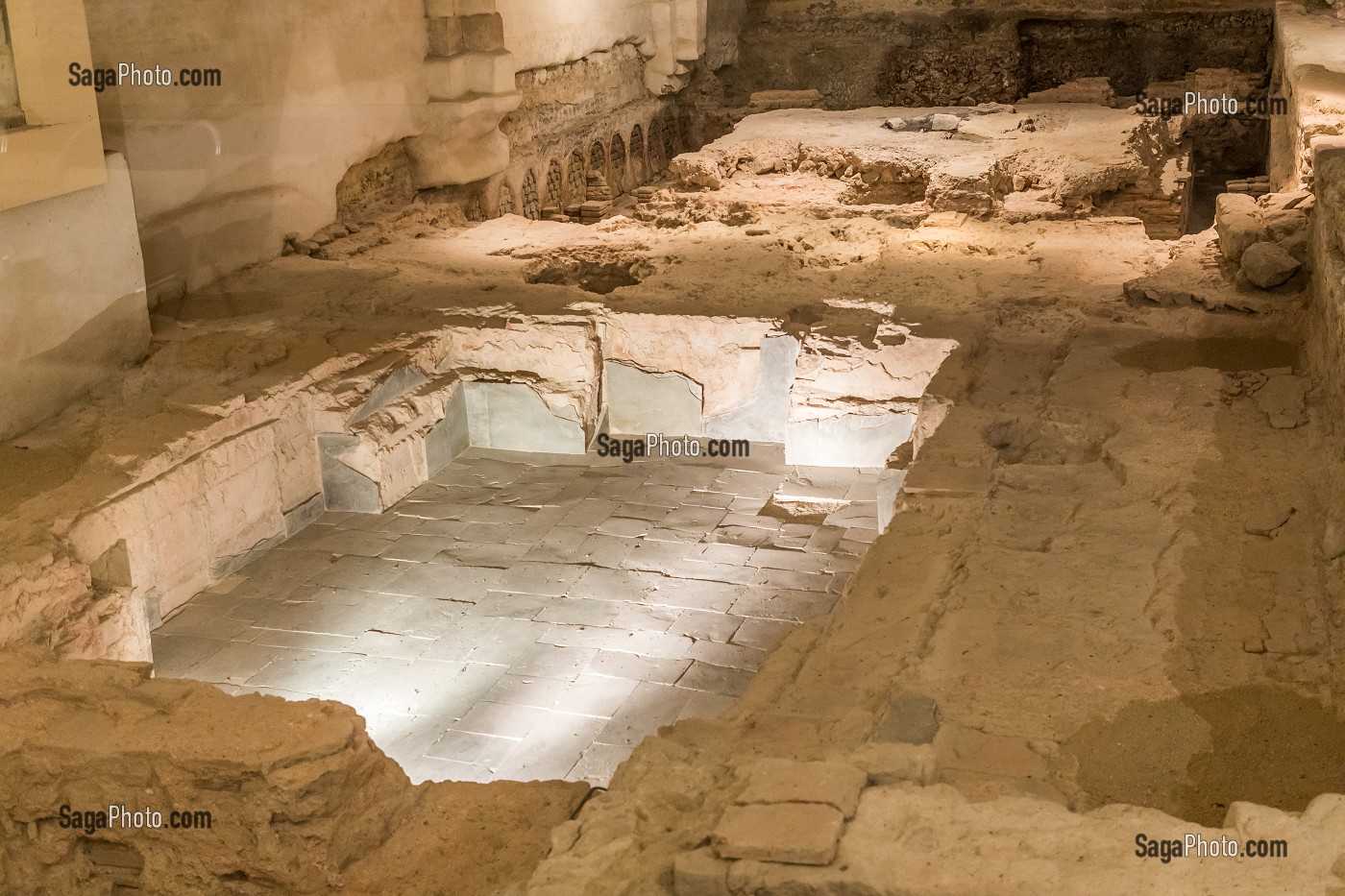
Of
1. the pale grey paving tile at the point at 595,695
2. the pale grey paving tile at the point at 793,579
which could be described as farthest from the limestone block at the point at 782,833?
the pale grey paving tile at the point at 793,579

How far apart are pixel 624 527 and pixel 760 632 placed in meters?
1.35

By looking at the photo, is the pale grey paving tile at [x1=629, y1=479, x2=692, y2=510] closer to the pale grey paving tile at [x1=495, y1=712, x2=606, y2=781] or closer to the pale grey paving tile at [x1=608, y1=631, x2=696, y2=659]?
the pale grey paving tile at [x1=608, y1=631, x2=696, y2=659]

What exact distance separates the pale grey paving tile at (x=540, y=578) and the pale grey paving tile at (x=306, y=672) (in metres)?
0.90

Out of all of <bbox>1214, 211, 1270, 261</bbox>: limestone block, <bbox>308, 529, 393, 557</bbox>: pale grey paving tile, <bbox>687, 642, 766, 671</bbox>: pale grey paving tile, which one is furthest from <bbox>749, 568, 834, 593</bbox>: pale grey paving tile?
<bbox>1214, 211, 1270, 261</bbox>: limestone block

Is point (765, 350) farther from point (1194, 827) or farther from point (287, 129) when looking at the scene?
point (1194, 827)

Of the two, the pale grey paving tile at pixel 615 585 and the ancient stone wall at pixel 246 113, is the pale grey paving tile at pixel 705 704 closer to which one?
the pale grey paving tile at pixel 615 585

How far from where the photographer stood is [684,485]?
24.5 feet

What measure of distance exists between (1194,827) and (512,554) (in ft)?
14.3

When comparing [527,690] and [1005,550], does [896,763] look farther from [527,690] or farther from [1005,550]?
[527,690]

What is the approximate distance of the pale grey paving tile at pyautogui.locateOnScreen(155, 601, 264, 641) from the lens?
5.94 meters

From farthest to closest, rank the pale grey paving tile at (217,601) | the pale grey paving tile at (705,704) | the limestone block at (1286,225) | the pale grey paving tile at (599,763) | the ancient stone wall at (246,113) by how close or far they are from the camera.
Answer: the ancient stone wall at (246,113) < the limestone block at (1286,225) < the pale grey paving tile at (217,601) < the pale grey paving tile at (705,704) < the pale grey paving tile at (599,763)

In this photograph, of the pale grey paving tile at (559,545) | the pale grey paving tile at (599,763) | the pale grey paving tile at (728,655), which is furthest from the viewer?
the pale grey paving tile at (559,545)

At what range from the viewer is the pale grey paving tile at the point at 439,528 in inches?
272

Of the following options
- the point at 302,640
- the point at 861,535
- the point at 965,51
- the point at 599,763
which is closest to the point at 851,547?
the point at 861,535
